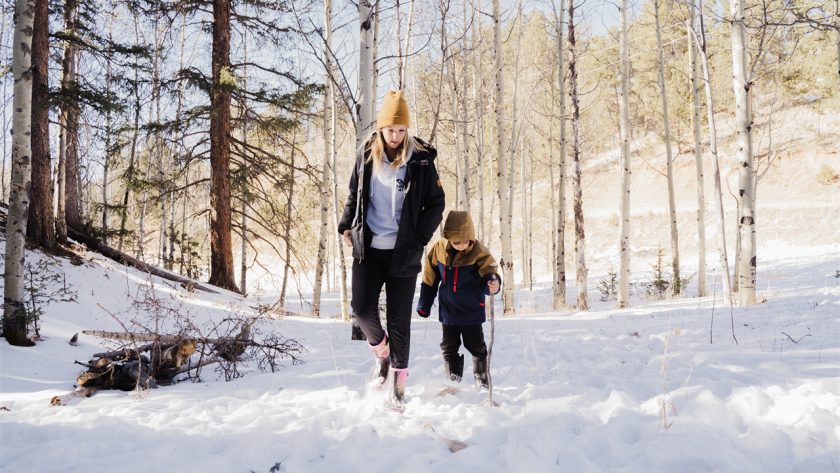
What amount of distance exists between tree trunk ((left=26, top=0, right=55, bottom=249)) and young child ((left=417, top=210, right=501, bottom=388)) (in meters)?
8.11

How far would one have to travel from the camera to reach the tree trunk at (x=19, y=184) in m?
4.32

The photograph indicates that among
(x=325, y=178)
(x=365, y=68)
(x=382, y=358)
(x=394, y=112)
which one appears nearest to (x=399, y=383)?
(x=382, y=358)

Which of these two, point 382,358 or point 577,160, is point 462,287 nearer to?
point 382,358

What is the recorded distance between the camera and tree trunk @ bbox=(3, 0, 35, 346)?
4.32 metres

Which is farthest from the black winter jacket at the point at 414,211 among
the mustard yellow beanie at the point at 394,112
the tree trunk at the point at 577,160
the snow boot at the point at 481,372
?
the tree trunk at the point at 577,160

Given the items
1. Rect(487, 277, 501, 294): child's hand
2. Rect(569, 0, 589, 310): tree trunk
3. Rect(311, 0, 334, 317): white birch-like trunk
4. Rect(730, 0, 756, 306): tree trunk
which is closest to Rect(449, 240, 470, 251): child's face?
Rect(487, 277, 501, 294): child's hand

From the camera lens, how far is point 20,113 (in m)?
4.45

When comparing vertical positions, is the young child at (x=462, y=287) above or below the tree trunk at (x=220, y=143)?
below

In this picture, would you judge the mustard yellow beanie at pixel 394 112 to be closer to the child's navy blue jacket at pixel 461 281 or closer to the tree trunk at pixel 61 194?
the child's navy blue jacket at pixel 461 281

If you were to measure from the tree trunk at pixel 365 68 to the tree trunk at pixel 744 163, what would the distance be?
18.6 feet

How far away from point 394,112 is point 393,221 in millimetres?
710

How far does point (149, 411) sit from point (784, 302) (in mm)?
8031

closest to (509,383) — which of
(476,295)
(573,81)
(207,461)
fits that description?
(476,295)

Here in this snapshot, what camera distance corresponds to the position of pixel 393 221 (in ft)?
9.72
